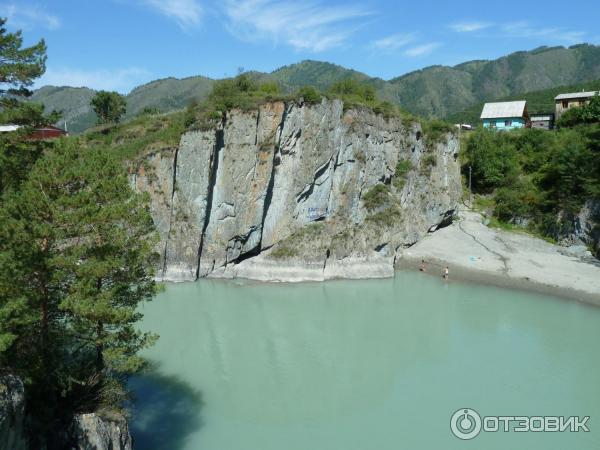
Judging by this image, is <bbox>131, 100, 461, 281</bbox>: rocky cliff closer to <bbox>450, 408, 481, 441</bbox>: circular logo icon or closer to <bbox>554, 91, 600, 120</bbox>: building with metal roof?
<bbox>450, 408, 481, 441</bbox>: circular logo icon

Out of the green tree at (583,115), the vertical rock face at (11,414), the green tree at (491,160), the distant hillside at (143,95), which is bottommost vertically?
the vertical rock face at (11,414)

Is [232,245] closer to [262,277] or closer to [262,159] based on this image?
[262,277]

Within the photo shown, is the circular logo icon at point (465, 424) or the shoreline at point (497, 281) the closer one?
the circular logo icon at point (465, 424)

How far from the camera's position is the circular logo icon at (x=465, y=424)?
11688mm

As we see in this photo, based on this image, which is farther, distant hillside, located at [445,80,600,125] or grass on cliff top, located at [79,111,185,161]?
distant hillside, located at [445,80,600,125]

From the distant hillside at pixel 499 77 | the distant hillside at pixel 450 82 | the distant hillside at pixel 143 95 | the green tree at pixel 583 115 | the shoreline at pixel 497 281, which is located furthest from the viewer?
the distant hillside at pixel 499 77

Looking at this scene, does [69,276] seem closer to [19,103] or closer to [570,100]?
[19,103]

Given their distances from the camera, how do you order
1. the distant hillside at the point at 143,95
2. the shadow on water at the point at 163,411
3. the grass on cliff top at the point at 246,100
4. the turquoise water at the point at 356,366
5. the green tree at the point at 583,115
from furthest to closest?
the distant hillside at the point at 143,95, the green tree at the point at 583,115, the grass on cliff top at the point at 246,100, the turquoise water at the point at 356,366, the shadow on water at the point at 163,411

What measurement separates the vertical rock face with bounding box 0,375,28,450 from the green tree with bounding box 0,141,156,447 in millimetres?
982

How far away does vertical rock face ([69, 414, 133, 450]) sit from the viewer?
7938 millimetres

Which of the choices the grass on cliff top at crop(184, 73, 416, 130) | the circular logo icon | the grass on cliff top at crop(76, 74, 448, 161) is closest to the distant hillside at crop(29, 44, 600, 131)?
the grass on cliff top at crop(76, 74, 448, 161)

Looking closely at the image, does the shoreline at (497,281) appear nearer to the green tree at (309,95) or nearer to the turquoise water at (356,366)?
the turquoise water at (356,366)

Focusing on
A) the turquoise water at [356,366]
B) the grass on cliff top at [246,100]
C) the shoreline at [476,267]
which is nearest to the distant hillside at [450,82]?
the grass on cliff top at [246,100]

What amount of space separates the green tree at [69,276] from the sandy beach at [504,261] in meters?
19.9
